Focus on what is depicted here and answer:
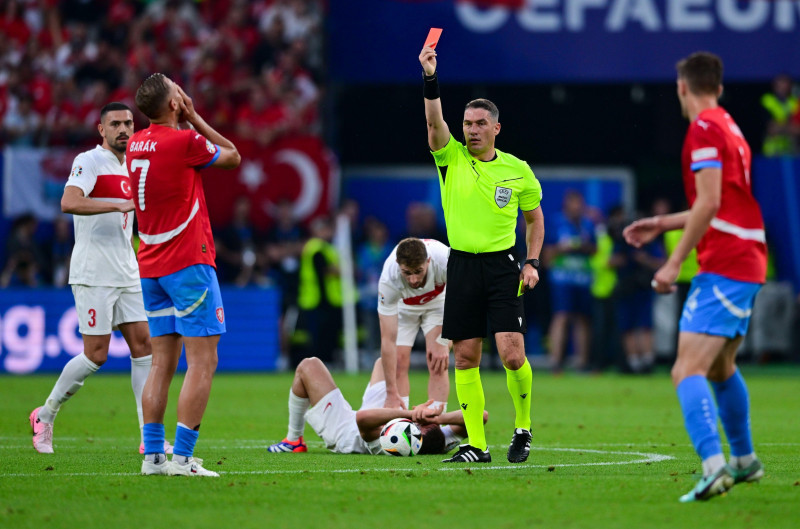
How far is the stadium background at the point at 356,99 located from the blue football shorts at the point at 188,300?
1138 centimetres

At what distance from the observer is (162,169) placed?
25.0ft

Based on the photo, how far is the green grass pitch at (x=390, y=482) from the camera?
6020 mm

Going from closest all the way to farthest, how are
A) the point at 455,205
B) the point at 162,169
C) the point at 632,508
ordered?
1. the point at 632,508
2. the point at 162,169
3. the point at 455,205

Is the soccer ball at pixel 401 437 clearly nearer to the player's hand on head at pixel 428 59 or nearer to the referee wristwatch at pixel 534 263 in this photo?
the referee wristwatch at pixel 534 263

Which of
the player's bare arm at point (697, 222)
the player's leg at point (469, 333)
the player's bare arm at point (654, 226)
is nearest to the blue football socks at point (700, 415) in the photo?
the player's bare arm at point (697, 222)

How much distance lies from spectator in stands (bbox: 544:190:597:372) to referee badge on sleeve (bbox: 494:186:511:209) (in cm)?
1131

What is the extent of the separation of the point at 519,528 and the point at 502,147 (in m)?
17.4

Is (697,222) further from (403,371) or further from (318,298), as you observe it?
(318,298)

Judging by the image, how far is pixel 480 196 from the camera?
8766mm

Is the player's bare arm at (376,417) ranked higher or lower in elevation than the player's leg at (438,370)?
lower

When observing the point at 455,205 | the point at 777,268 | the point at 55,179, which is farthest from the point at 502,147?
the point at 455,205

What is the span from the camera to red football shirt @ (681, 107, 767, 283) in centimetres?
647

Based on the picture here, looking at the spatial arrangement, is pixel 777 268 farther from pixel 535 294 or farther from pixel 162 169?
pixel 162 169

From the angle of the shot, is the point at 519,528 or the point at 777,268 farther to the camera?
the point at 777,268
